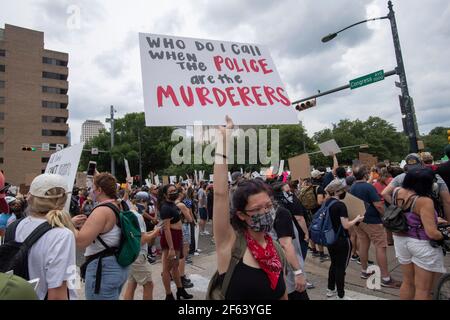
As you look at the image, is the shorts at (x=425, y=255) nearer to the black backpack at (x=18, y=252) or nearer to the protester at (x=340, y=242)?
the protester at (x=340, y=242)

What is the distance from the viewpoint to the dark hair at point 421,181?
3471 mm

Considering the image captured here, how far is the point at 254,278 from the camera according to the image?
80.2 inches

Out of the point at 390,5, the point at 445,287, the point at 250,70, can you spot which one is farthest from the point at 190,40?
the point at 390,5

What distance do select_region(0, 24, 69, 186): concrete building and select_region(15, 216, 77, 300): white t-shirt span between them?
58200 mm

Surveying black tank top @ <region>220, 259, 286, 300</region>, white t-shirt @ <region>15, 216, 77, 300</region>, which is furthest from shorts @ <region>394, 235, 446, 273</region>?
white t-shirt @ <region>15, 216, 77, 300</region>

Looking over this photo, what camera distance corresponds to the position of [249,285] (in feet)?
6.59

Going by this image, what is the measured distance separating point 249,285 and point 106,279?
63.1 inches

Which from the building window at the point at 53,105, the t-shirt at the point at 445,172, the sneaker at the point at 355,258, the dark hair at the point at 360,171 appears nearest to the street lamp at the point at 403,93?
the sneaker at the point at 355,258

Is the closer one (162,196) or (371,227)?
(162,196)

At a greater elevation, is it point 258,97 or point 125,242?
point 258,97

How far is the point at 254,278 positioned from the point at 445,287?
9.25 ft

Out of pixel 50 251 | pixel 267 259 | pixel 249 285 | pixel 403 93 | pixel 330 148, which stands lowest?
pixel 249 285

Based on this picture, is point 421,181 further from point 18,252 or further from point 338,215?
point 18,252

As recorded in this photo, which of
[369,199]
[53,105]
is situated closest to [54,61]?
[53,105]
